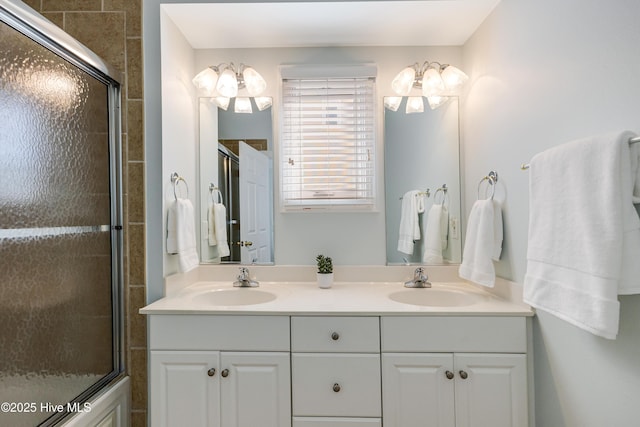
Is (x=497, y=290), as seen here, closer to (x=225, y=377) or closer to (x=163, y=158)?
(x=225, y=377)

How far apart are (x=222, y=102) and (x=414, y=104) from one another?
1.12 m

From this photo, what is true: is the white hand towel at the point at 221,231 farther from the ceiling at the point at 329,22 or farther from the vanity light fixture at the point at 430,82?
the vanity light fixture at the point at 430,82

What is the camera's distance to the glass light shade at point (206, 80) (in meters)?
1.79

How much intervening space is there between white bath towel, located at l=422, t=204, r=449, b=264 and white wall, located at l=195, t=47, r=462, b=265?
0.25 meters

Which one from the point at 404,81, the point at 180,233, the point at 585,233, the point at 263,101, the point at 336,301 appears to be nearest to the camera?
the point at 585,233

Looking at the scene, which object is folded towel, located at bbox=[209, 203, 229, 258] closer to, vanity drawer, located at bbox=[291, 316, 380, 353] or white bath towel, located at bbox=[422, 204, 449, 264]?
vanity drawer, located at bbox=[291, 316, 380, 353]

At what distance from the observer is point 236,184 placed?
75.2 inches

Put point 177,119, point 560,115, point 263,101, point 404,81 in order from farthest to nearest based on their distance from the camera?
point 263,101 → point 404,81 → point 177,119 → point 560,115

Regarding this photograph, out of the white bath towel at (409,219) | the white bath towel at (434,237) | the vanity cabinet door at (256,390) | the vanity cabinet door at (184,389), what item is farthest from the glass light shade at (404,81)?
the vanity cabinet door at (184,389)

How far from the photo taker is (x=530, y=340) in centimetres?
131

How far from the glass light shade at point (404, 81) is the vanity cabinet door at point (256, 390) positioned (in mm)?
1494

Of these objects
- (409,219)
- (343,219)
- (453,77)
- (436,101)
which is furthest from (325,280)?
(453,77)

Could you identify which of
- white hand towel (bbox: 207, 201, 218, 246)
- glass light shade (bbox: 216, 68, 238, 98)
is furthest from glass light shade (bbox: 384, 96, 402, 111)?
white hand towel (bbox: 207, 201, 218, 246)

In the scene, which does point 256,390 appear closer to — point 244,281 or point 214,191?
point 244,281
